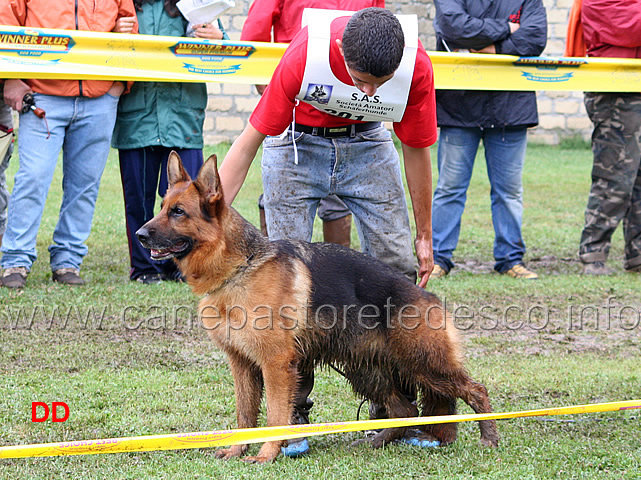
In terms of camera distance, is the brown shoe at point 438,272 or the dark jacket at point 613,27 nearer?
the dark jacket at point 613,27

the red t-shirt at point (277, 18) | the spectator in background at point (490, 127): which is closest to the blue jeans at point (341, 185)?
the red t-shirt at point (277, 18)

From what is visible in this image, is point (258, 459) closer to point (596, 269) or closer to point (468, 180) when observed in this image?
point (468, 180)

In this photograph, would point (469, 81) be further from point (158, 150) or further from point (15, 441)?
point (15, 441)

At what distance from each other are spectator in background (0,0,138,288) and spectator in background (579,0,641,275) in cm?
440

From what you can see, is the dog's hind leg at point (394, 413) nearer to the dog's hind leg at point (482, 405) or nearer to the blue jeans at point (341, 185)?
the dog's hind leg at point (482, 405)

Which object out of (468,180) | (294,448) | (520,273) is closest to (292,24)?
(468,180)

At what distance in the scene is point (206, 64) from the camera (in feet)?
23.7

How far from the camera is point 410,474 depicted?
3.69 m

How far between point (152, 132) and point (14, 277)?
1.65 meters

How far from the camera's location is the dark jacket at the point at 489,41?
772 cm

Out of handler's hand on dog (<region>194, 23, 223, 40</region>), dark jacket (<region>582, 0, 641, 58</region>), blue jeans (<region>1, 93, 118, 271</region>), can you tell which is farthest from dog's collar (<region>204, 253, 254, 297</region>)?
dark jacket (<region>582, 0, 641, 58</region>)

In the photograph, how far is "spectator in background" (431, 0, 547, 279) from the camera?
774 cm

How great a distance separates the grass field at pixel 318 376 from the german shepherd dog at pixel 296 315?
290 mm

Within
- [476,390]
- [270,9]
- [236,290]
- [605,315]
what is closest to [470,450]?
[476,390]
